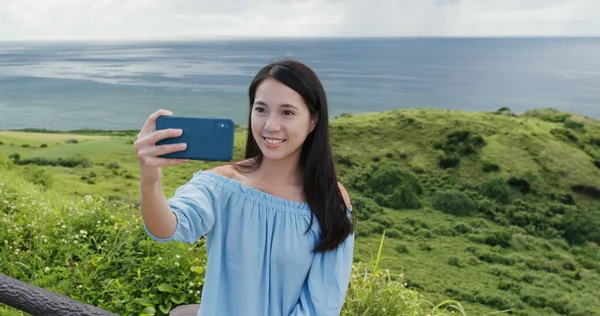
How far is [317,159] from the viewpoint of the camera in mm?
1640

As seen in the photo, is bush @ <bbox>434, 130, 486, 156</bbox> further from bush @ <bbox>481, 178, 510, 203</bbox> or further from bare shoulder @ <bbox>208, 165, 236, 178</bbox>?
bare shoulder @ <bbox>208, 165, 236, 178</bbox>

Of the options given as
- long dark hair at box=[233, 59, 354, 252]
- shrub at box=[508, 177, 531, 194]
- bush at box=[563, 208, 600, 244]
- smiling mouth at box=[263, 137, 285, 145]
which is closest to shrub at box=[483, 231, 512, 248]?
shrub at box=[508, 177, 531, 194]

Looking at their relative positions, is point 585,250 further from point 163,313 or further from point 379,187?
point 163,313

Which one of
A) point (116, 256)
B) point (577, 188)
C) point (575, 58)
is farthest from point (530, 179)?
point (575, 58)

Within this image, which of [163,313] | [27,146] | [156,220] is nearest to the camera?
[156,220]

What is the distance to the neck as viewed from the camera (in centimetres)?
166

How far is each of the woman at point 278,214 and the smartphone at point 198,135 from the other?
24cm

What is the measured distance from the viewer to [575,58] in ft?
300

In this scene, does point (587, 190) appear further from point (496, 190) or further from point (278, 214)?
point (278, 214)

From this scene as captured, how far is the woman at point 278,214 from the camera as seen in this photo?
1.51 meters

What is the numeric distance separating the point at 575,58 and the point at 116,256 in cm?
10005

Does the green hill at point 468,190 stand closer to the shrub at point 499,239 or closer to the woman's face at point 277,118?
the shrub at point 499,239

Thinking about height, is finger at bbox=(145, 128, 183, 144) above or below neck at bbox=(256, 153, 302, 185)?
above

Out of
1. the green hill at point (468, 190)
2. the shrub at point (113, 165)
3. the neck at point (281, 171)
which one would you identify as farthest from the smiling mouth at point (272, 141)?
the shrub at point (113, 165)
